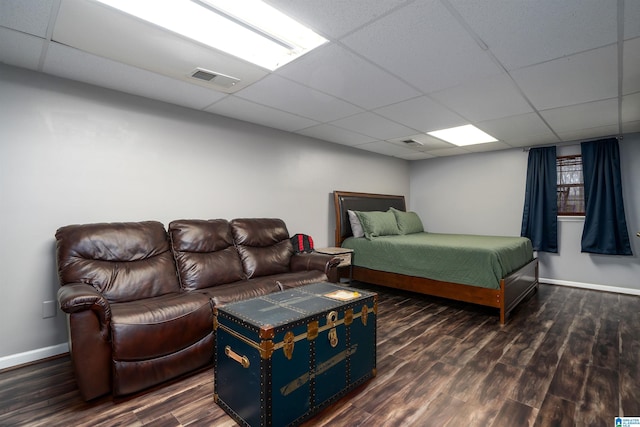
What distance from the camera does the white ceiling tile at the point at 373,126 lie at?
3586 mm

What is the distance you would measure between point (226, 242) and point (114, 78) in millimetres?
1686

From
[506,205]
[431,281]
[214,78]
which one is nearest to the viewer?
[214,78]

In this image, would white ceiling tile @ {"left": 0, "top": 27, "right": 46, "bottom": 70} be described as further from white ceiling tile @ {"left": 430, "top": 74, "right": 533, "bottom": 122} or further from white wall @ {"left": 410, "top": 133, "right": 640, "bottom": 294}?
white wall @ {"left": 410, "top": 133, "right": 640, "bottom": 294}

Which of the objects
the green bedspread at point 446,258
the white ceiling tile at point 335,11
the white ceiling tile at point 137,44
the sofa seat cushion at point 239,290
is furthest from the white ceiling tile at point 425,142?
the sofa seat cushion at point 239,290

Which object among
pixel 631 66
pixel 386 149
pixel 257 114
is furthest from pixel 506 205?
pixel 257 114

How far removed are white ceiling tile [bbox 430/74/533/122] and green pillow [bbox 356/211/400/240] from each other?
6.33 ft

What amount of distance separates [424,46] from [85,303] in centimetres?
259

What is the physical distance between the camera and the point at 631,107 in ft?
10.3

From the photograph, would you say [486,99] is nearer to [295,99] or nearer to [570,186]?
[295,99]

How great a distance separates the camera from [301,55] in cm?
212

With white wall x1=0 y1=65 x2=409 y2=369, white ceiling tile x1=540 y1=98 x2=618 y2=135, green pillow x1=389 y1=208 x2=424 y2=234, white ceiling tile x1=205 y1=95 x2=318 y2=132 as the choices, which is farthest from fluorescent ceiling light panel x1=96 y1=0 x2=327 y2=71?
green pillow x1=389 y1=208 x2=424 y2=234

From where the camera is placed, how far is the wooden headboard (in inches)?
187

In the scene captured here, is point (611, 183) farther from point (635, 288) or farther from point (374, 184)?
point (374, 184)

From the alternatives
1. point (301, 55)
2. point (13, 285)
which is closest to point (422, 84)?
point (301, 55)
